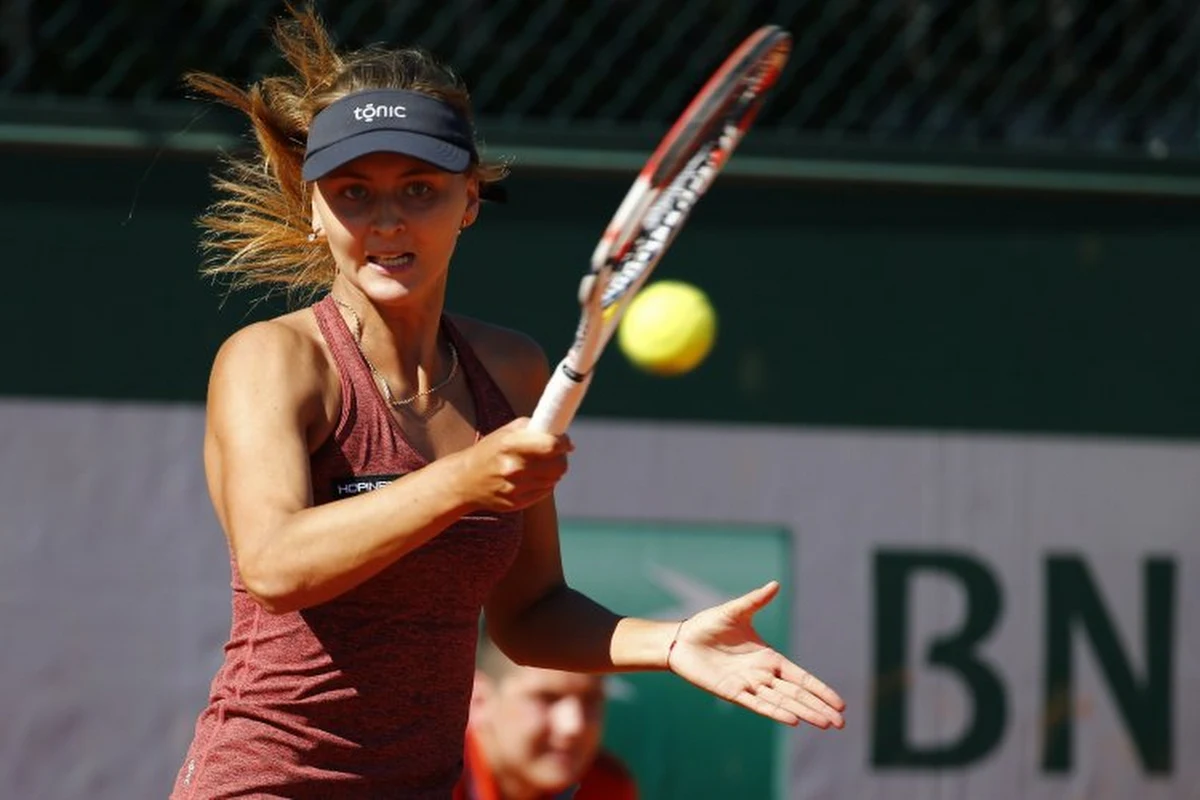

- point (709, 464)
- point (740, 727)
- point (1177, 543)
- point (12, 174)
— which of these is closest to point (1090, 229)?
point (1177, 543)

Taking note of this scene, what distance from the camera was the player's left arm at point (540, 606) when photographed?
278 centimetres

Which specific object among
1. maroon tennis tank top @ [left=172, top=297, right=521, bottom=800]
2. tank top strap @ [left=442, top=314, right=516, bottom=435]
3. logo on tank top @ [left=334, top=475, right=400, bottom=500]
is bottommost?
maroon tennis tank top @ [left=172, top=297, right=521, bottom=800]

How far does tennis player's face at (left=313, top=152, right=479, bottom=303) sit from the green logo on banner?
2170 millimetres

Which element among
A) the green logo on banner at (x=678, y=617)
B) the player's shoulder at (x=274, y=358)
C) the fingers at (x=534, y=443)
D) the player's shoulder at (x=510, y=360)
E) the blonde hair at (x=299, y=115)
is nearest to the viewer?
the fingers at (x=534, y=443)

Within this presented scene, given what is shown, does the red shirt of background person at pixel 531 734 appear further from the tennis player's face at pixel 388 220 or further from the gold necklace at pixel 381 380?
the tennis player's face at pixel 388 220

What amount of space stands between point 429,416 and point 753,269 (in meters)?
2.28

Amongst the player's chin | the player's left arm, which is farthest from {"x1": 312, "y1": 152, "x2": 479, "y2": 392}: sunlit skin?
the player's left arm

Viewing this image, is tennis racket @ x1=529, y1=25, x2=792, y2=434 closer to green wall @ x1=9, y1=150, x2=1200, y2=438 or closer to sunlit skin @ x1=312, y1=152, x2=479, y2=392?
sunlit skin @ x1=312, y1=152, x2=479, y2=392

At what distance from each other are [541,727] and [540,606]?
3.00 ft

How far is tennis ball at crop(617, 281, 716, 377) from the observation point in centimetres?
373

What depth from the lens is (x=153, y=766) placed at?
453cm

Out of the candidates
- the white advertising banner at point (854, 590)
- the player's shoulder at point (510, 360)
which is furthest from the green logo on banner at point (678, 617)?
the player's shoulder at point (510, 360)

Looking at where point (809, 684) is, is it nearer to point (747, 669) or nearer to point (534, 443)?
point (747, 669)

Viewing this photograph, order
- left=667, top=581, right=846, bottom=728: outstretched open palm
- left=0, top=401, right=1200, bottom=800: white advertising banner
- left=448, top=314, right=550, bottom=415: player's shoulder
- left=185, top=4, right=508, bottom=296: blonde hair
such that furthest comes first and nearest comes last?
left=0, top=401, right=1200, bottom=800: white advertising banner
left=448, top=314, right=550, bottom=415: player's shoulder
left=185, top=4, right=508, bottom=296: blonde hair
left=667, top=581, right=846, bottom=728: outstretched open palm
